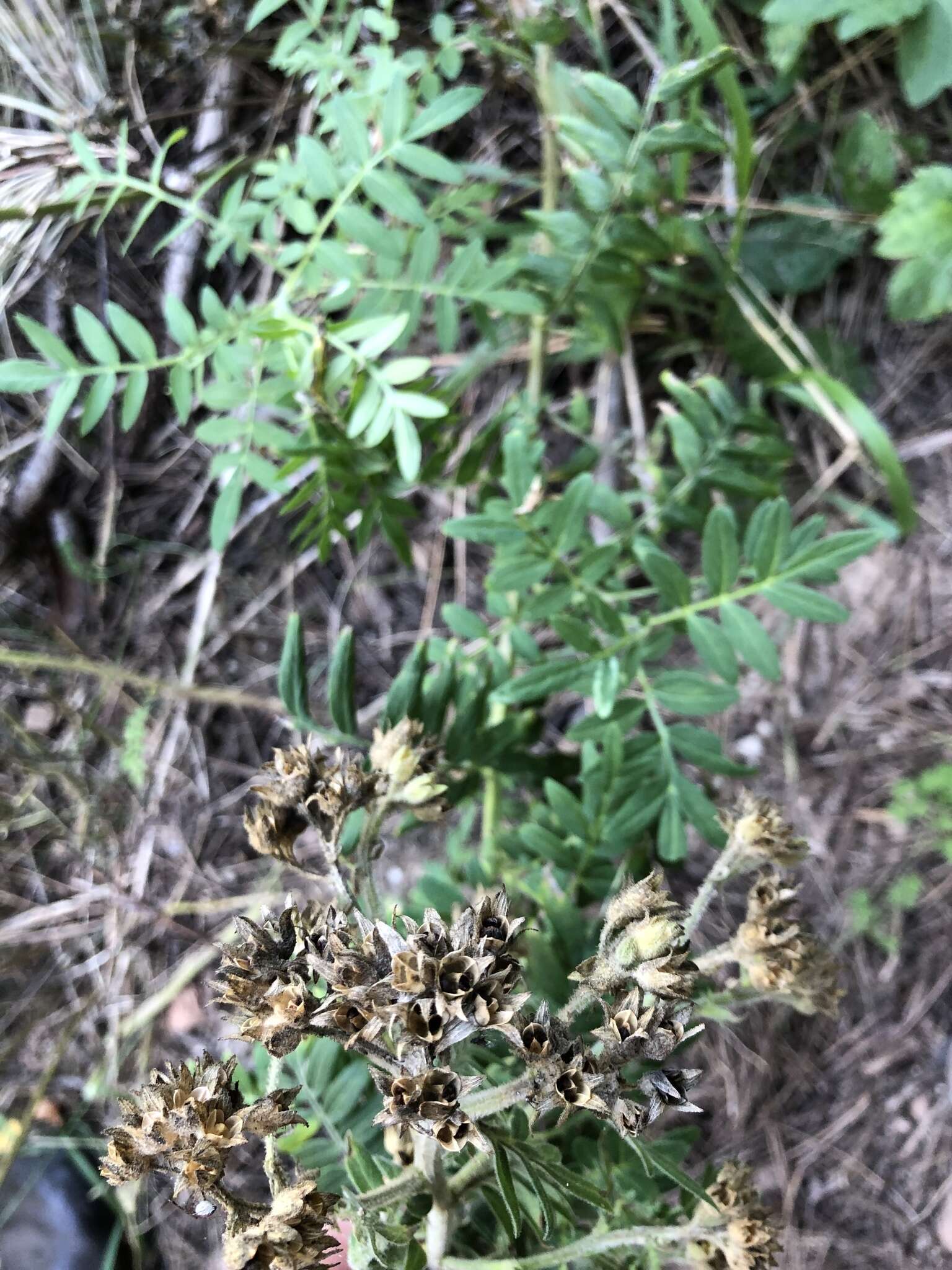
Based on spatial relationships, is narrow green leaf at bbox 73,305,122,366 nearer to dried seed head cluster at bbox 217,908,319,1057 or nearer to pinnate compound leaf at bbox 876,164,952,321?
dried seed head cluster at bbox 217,908,319,1057

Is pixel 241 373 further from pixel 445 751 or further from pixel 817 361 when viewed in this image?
pixel 817 361

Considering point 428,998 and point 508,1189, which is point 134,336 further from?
point 508,1189

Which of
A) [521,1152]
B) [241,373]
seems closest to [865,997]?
[521,1152]

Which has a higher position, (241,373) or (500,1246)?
(241,373)

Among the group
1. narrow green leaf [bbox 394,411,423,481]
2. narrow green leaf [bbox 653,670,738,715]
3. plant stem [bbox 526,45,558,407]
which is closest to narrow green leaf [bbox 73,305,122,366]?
narrow green leaf [bbox 394,411,423,481]

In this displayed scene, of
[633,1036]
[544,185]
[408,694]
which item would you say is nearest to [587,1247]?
[633,1036]

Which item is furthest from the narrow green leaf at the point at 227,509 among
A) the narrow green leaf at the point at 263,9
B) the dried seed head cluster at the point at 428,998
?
the dried seed head cluster at the point at 428,998
